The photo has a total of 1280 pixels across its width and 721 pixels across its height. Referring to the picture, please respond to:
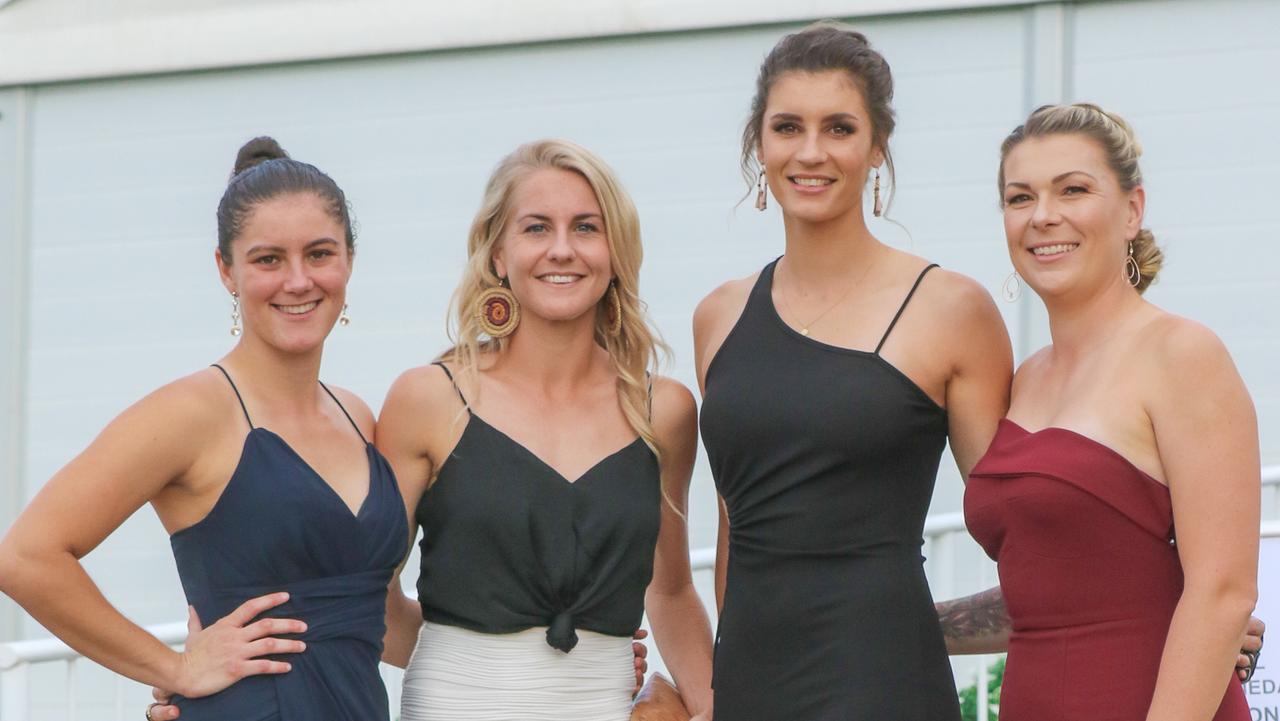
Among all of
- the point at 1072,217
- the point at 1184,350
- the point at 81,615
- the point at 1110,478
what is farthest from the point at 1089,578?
the point at 81,615

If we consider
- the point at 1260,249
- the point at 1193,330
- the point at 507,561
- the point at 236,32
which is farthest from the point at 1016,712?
the point at 236,32

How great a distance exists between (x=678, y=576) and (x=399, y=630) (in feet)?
2.03

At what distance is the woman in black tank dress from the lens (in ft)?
9.77

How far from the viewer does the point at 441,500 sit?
319 centimetres

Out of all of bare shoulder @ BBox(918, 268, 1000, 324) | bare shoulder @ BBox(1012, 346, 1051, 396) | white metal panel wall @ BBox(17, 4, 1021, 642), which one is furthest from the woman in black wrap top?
white metal panel wall @ BBox(17, 4, 1021, 642)

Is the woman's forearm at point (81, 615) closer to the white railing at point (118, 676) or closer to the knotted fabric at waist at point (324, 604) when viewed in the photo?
the knotted fabric at waist at point (324, 604)

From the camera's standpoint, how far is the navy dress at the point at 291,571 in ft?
9.35

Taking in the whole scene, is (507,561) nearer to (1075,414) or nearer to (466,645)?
(466,645)

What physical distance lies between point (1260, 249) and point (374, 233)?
151 inches

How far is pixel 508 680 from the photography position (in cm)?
315

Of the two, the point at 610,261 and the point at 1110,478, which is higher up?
the point at 610,261

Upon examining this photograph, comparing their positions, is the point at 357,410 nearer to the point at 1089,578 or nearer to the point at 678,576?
the point at 678,576

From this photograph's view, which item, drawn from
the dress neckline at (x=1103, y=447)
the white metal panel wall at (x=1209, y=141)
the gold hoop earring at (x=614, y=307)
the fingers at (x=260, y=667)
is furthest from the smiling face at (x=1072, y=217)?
the white metal panel wall at (x=1209, y=141)

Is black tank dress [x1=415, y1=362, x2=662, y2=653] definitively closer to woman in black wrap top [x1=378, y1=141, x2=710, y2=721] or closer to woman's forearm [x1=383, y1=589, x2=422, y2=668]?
woman in black wrap top [x1=378, y1=141, x2=710, y2=721]
